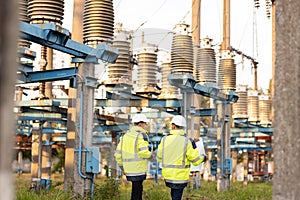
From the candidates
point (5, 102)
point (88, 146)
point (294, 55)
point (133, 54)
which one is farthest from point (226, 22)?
point (5, 102)

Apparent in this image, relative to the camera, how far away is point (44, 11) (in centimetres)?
786

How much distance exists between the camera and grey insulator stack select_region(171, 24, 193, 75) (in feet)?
41.7

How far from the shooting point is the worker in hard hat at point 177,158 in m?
7.11

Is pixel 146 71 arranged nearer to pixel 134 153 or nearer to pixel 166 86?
pixel 166 86

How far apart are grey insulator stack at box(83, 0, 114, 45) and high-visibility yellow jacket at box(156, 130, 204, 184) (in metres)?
2.50

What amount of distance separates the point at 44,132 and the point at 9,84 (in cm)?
1486

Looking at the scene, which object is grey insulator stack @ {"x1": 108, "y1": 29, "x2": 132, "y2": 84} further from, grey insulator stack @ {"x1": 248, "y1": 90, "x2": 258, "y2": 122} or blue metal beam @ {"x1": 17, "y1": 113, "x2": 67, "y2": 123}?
grey insulator stack @ {"x1": 248, "y1": 90, "x2": 258, "y2": 122}

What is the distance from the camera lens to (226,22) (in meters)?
16.9

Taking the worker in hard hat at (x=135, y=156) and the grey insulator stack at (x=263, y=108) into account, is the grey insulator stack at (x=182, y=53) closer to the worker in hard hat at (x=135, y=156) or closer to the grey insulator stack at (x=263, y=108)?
the worker in hard hat at (x=135, y=156)

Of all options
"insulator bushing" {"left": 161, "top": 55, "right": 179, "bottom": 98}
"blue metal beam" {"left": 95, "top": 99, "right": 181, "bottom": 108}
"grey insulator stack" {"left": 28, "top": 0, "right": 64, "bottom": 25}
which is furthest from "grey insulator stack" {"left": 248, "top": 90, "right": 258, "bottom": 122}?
"grey insulator stack" {"left": 28, "top": 0, "right": 64, "bottom": 25}

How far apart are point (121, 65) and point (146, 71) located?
172cm

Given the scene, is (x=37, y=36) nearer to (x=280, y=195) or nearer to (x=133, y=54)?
(x=280, y=195)

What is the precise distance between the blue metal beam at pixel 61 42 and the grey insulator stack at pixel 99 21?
0.19 m

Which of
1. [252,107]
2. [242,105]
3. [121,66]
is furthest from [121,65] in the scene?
[252,107]
